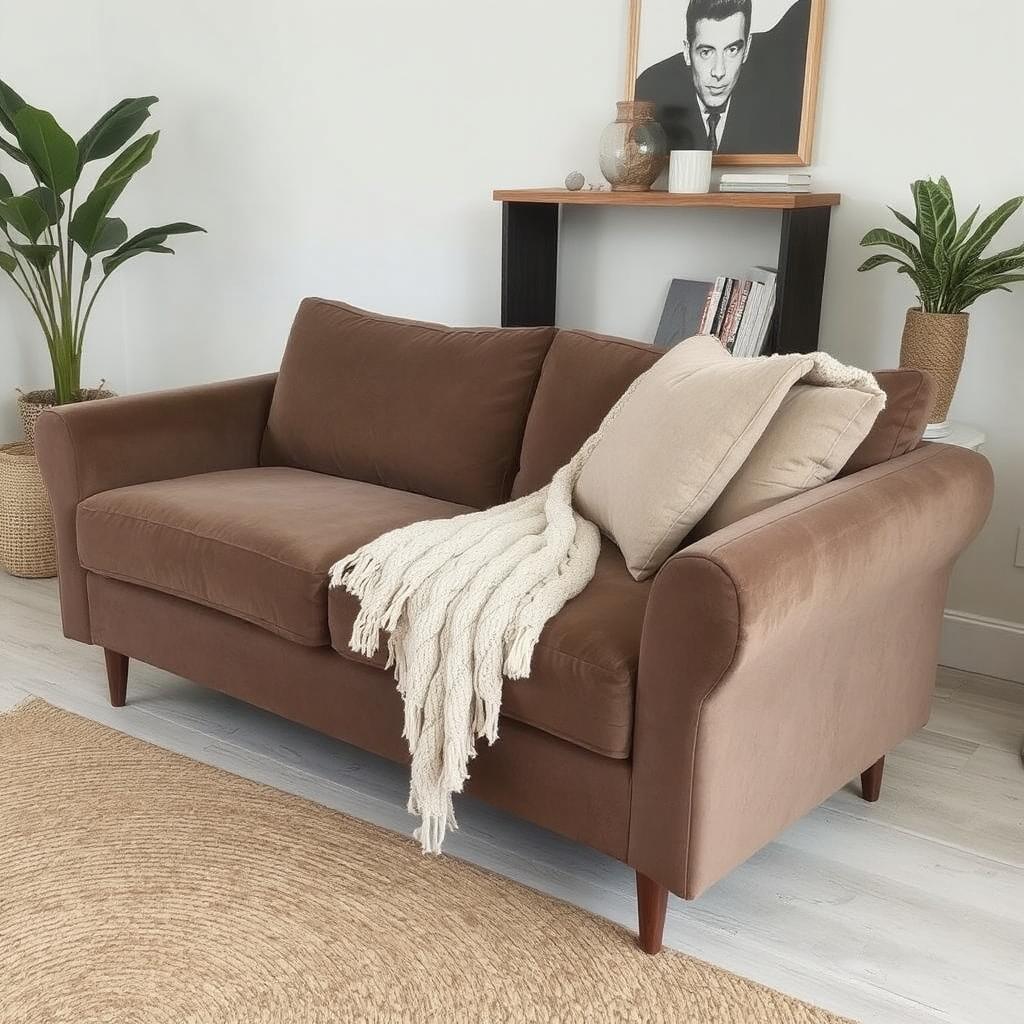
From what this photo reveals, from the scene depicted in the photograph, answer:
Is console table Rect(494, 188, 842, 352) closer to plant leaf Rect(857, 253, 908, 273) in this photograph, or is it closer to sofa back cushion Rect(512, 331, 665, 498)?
plant leaf Rect(857, 253, 908, 273)

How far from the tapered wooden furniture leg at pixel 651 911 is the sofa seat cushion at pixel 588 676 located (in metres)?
0.21

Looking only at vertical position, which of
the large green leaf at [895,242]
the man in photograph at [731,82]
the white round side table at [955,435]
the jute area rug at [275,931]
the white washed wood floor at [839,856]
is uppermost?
the man in photograph at [731,82]

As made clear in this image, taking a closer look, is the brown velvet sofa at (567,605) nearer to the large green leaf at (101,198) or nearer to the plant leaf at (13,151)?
the large green leaf at (101,198)

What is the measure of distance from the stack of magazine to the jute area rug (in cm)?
140

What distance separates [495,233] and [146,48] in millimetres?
1439

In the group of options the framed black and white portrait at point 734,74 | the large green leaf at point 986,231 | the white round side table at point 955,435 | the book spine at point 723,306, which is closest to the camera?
the large green leaf at point 986,231

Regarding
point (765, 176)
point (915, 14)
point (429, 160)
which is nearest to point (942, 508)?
point (765, 176)

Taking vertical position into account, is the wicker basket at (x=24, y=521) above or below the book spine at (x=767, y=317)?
below

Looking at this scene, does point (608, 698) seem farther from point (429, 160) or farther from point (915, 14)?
point (429, 160)

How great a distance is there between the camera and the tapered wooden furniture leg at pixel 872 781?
2.28 metres

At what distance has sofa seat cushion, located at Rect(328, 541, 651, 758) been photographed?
1744 mm

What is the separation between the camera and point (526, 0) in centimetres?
315

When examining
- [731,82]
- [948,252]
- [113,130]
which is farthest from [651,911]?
[113,130]

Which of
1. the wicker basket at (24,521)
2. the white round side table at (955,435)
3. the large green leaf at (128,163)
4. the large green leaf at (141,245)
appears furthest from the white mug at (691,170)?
the wicker basket at (24,521)
